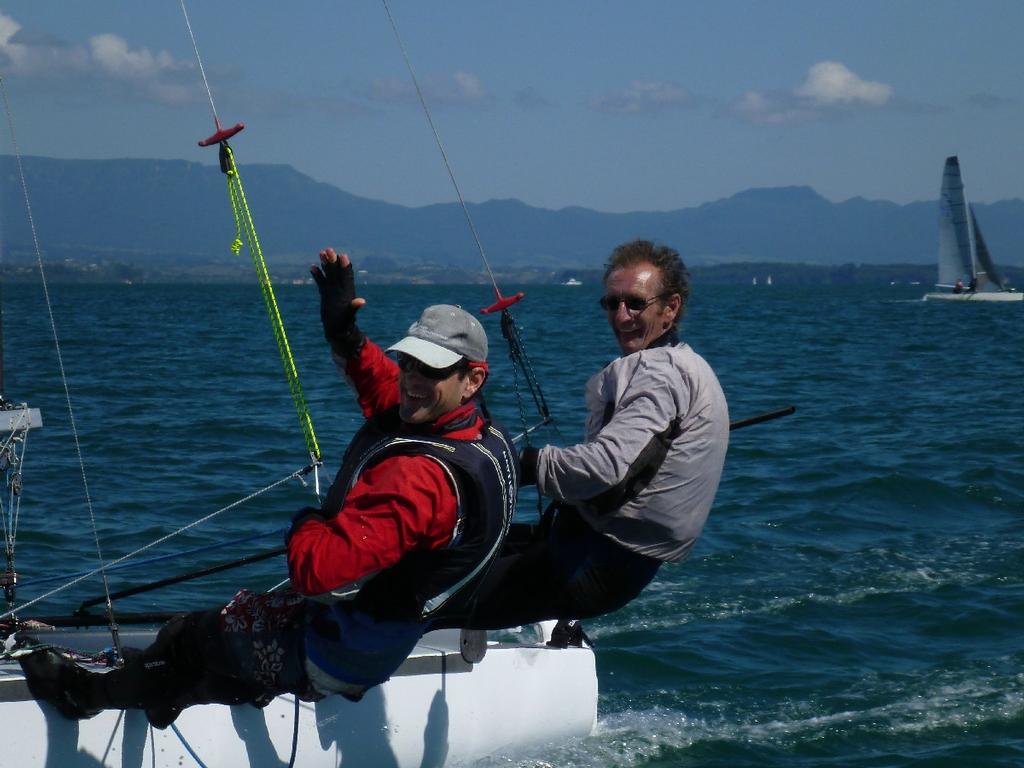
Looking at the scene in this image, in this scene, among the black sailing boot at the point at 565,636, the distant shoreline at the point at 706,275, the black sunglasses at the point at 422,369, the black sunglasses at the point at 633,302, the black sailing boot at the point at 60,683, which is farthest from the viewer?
the distant shoreline at the point at 706,275

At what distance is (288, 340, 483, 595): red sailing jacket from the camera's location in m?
2.62

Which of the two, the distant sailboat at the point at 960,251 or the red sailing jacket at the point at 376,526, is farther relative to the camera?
the distant sailboat at the point at 960,251

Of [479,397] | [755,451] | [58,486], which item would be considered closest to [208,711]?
[479,397]

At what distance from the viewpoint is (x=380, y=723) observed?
394cm

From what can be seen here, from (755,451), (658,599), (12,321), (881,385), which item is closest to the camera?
(658,599)

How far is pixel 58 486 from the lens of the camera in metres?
8.62

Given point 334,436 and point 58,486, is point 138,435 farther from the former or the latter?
point 58,486

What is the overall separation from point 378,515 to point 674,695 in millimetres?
2812

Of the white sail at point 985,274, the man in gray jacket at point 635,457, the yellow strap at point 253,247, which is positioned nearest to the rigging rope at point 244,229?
the yellow strap at point 253,247

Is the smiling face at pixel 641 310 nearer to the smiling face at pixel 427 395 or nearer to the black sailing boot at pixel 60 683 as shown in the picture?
the smiling face at pixel 427 395

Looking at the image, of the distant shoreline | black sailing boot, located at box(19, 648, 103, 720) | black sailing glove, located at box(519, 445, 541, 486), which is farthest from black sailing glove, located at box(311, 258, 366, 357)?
the distant shoreline

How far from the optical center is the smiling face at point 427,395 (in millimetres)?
2754

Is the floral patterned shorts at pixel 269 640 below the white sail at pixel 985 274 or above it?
above

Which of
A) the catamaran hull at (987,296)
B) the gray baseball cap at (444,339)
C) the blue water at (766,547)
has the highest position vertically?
the gray baseball cap at (444,339)
